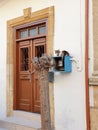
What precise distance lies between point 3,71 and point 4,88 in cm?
52

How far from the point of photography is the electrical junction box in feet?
24.1

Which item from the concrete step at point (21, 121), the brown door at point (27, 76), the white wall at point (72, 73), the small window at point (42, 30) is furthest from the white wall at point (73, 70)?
the brown door at point (27, 76)

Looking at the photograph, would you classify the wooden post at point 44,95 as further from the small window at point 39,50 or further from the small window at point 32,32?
the small window at point 32,32

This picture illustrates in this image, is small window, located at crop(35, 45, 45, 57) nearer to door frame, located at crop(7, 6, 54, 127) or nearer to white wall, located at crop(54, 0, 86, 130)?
door frame, located at crop(7, 6, 54, 127)

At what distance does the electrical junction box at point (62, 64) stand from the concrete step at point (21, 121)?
5.24 ft

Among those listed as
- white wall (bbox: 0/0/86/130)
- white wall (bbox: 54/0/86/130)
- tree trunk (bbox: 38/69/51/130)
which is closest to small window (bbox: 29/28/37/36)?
white wall (bbox: 0/0/86/130)

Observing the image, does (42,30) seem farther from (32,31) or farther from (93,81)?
(93,81)

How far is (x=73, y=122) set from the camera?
7387 mm

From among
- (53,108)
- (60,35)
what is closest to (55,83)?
(53,108)

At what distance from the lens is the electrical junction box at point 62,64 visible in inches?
289

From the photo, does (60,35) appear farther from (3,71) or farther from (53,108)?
(3,71)

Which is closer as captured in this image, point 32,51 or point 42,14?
point 42,14

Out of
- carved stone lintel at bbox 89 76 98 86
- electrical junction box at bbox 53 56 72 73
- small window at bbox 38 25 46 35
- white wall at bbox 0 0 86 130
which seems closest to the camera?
carved stone lintel at bbox 89 76 98 86

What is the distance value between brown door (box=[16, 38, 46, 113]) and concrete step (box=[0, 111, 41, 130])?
251 mm
